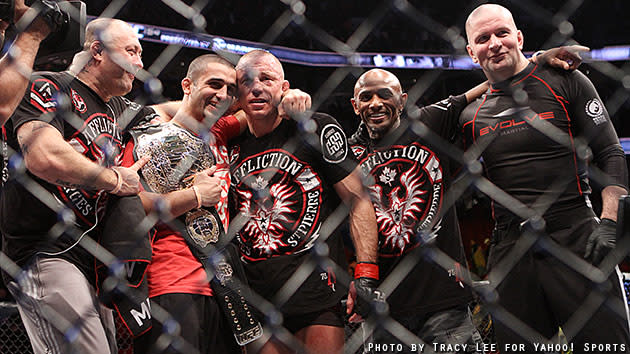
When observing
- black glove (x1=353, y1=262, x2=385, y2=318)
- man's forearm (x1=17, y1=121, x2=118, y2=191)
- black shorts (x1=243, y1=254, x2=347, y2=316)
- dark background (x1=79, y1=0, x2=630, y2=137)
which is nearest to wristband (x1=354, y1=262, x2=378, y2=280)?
black glove (x1=353, y1=262, x2=385, y2=318)

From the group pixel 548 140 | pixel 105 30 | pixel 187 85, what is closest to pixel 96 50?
pixel 105 30

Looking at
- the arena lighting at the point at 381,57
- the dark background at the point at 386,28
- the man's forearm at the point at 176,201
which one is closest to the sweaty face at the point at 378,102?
the man's forearm at the point at 176,201

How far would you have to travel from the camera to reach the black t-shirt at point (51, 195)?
51.1 inches

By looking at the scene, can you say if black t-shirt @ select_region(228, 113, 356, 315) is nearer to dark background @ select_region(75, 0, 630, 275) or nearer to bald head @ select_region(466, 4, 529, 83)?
bald head @ select_region(466, 4, 529, 83)

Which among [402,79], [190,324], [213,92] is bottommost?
[190,324]

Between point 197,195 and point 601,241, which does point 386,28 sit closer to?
point 601,241

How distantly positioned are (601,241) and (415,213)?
0.51 metres

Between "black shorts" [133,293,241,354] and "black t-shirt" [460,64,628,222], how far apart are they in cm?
87

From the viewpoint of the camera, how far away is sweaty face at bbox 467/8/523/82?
5.70 ft

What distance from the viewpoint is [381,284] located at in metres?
1.75

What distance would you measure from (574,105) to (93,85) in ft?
4.26

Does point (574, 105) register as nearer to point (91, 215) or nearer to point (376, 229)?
point (376, 229)

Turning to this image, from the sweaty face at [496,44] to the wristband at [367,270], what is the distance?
0.68m

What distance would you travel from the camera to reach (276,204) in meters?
1.58
